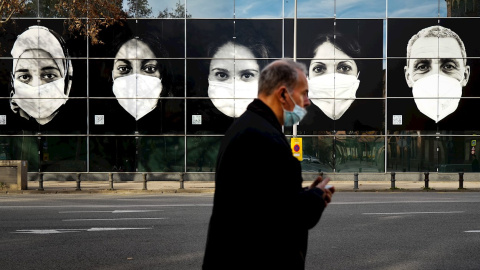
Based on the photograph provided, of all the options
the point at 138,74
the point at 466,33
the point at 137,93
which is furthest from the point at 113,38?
the point at 466,33

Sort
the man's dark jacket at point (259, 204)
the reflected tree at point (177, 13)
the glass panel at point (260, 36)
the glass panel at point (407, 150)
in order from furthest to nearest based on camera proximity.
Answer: the reflected tree at point (177, 13) → the glass panel at point (260, 36) → the glass panel at point (407, 150) → the man's dark jacket at point (259, 204)

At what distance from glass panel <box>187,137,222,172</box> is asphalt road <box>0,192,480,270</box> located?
10.7m

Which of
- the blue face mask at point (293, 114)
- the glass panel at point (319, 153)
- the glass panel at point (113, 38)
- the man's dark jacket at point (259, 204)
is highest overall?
the glass panel at point (113, 38)

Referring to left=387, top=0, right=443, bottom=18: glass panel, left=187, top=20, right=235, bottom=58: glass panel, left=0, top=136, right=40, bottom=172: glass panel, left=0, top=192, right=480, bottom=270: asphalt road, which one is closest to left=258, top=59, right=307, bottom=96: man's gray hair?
left=0, top=192, right=480, bottom=270: asphalt road

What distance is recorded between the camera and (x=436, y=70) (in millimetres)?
27219

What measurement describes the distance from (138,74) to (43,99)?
15.4ft

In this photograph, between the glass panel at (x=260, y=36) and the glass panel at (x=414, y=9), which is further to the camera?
the glass panel at (x=414, y=9)

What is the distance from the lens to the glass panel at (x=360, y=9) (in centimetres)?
2719

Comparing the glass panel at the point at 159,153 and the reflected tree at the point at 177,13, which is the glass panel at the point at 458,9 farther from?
the glass panel at the point at 159,153

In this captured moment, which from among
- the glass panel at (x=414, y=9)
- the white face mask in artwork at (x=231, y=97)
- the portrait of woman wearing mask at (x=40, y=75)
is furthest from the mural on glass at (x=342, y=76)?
the portrait of woman wearing mask at (x=40, y=75)

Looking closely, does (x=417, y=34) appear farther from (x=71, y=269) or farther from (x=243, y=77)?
(x=71, y=269)

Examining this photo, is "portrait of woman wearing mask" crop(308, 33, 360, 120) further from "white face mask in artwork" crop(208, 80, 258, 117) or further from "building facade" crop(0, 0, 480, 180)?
"white face mask in artwork" crop(208, 80, 258, 117)

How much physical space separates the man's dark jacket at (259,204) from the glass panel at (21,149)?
85.4ft

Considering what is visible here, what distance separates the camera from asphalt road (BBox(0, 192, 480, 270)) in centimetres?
784
